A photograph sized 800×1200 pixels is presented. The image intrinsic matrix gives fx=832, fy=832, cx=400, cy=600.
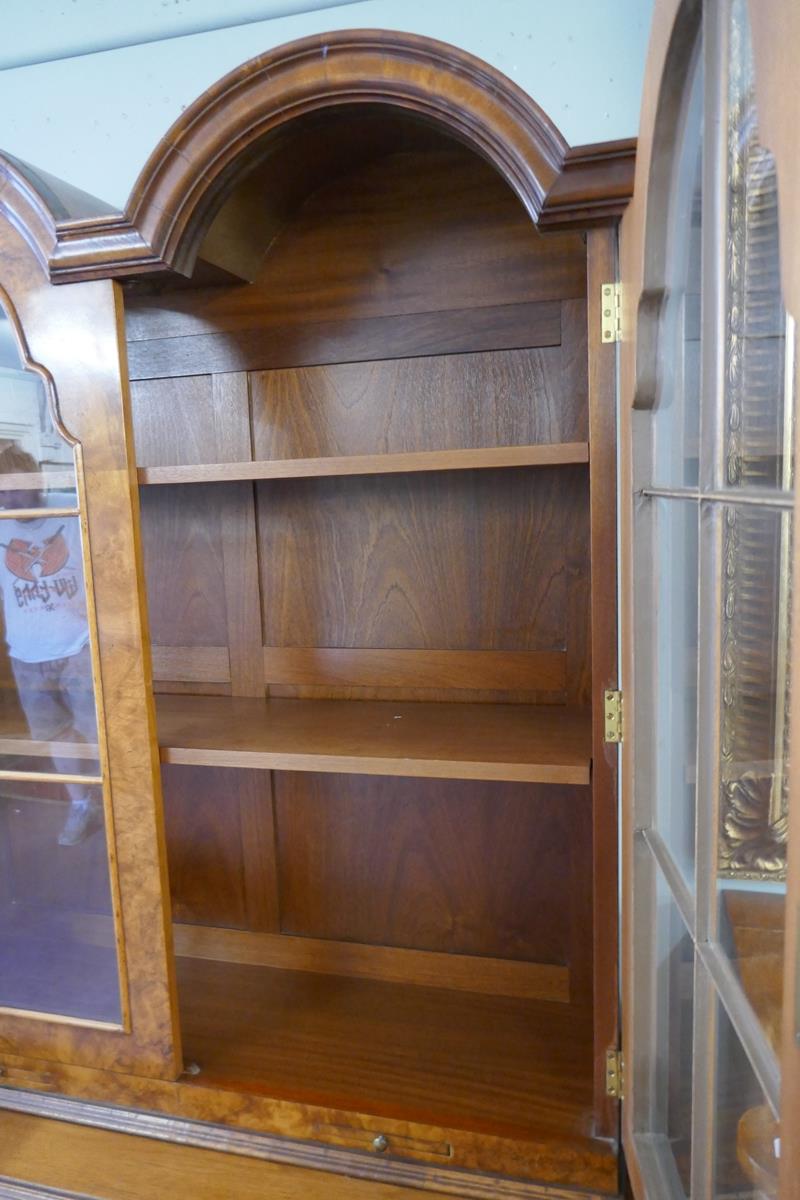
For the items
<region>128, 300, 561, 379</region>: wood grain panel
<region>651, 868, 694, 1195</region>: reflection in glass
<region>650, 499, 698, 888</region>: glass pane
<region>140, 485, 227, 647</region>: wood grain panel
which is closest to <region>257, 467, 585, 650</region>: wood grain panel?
<region>140, 485, 227, 647</region>: wood grain panel

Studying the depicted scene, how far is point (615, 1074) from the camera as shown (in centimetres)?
122

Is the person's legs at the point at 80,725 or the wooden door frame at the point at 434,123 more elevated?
the wooden door frame at the point at 434,123

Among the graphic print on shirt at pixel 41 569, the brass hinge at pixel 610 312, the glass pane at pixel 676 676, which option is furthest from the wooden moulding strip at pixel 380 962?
the brass hinge at pixel 610 312

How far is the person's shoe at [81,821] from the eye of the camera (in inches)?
56.1

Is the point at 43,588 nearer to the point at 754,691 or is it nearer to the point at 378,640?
the point at 378,640

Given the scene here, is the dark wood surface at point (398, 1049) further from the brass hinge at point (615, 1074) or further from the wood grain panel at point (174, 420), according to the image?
the wood grain panel at point (174, 420)

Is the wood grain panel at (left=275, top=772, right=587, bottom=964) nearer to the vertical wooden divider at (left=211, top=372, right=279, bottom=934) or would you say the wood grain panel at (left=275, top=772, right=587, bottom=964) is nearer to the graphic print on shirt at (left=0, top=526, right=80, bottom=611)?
the vertical wooden divider at (left=211, top=372, right=279, bottom=934)

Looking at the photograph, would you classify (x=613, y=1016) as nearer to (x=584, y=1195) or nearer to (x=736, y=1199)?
(x=584, y=1195)

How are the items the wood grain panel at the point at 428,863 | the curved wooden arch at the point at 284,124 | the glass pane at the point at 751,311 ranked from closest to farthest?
the glass pane at the point at 751,311
the curved wooden arch at the point at 284,124
the wood grain panel at the point at 428,863

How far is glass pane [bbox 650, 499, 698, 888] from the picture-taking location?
0.85 meters

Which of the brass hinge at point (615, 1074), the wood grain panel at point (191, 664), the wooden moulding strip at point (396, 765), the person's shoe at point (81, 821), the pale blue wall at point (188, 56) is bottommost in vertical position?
the brass hinge at point (615, 1074)

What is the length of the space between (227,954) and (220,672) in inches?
24.7

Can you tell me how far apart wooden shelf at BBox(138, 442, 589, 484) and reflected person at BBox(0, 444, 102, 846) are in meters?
0.20

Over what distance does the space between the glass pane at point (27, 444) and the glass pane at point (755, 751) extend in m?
1.04
